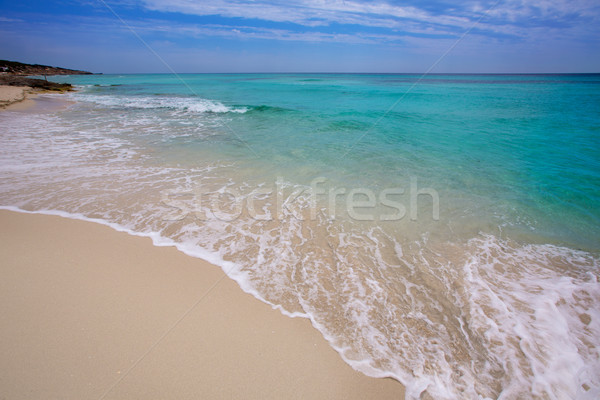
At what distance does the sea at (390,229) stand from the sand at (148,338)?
0.26 m

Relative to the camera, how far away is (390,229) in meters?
4.54

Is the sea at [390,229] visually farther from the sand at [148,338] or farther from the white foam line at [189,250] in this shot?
the sand at [148,338]

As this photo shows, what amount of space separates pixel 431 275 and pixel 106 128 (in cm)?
1380

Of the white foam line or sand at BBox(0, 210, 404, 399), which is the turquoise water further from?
sand at BBox(0, 210, 404, 399)

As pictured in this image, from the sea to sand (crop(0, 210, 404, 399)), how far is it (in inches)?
10.1

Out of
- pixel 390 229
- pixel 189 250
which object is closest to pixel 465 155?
pixel 390 229

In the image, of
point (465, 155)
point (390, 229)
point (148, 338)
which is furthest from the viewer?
point (465, 155)

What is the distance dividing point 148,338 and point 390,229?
3712 mm

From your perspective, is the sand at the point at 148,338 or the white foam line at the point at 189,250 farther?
the white foam line at the point at 189,250

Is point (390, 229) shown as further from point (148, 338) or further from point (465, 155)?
point (465, 155)

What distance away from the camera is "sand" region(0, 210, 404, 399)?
2.12 m

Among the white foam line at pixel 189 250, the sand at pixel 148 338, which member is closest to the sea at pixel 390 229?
the white foam line at pixel 189 250

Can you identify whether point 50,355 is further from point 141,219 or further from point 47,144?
point 47,144

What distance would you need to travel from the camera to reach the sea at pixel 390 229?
2494 millimetres
